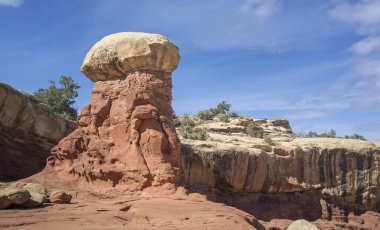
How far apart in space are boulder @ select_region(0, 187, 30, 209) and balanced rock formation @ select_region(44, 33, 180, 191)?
10.8 feet

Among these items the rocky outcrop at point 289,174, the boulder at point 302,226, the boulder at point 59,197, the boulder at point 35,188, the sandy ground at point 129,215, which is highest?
the rocky outcrop at point 289,174

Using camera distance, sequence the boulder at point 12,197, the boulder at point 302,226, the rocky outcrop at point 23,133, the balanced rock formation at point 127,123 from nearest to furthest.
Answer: the boulder at point 12,197, the balanced rock formation at point 127,123, the rocky outcrop at point 23,133, the boulder at point 302,226

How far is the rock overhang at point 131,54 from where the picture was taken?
13.8 metres

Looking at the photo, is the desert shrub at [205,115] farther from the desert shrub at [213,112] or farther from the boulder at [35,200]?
the boulder at [35,200]

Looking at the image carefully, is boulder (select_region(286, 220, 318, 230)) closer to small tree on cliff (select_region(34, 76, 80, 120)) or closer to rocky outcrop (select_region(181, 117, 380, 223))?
rocky outcrop (select_region(181, 117, 380, 223))

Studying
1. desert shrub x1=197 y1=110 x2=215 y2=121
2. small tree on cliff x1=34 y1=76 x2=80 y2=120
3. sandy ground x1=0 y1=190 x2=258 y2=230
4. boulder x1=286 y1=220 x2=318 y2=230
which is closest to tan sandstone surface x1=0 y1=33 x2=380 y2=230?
sandy ground x1=0 y1=190 x2=258 y2=230

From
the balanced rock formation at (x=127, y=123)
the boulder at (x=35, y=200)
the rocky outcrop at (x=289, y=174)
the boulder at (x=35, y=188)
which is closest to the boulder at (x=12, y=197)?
the boulder at (x=35, y=200)

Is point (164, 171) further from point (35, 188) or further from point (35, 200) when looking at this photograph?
point (35, 200)

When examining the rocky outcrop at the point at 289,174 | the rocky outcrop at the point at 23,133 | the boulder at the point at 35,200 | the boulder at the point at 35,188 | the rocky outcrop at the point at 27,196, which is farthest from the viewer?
the rocky outcrop at the point at 289,174

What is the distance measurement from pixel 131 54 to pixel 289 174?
11.4m

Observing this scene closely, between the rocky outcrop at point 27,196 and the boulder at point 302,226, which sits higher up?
the rocky outcrop at point 27,196

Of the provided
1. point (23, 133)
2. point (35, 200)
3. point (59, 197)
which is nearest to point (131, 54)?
point (59, 197)

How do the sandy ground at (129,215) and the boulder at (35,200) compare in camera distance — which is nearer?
the sandy ground at (129,215)

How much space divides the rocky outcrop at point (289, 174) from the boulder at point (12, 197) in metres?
9.54
